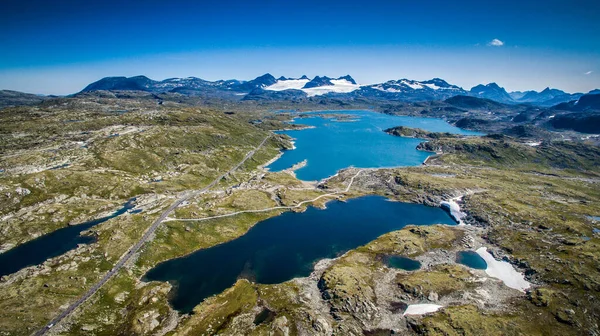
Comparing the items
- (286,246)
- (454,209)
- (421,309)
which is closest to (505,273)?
(421,309)

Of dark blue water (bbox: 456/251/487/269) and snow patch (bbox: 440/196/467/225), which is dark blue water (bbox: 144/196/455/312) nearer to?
snow patch (bbox: 440/196/467/225)

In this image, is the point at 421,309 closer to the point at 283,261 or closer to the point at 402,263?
the point at 402,263

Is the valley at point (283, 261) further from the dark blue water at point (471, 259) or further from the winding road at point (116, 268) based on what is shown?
the dark blue water at point (471, 259)

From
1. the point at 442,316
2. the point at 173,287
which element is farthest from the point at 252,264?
the point at 442,316

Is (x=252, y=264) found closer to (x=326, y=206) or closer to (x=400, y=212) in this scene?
(x=326, y=206)

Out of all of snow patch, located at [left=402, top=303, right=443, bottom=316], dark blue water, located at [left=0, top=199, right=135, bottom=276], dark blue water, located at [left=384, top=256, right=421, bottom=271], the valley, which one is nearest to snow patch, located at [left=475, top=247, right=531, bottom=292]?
the valley

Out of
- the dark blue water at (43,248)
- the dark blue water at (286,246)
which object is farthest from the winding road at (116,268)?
the dark blue water at (43,248)
